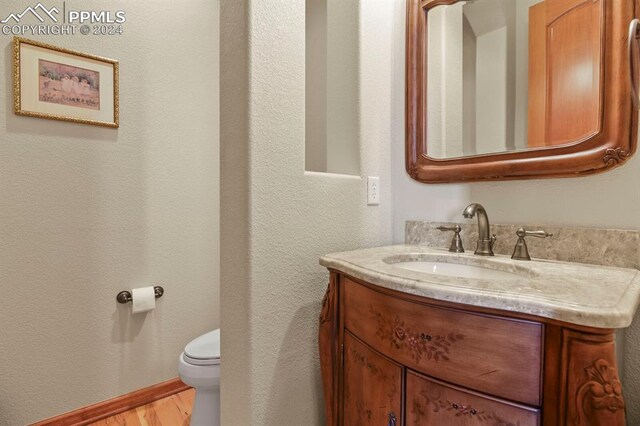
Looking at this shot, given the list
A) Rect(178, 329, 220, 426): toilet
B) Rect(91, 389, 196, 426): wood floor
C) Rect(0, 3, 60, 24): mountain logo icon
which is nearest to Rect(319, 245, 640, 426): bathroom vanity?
Rect(178, 329, 220, 426): toilet

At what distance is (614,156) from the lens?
93cm

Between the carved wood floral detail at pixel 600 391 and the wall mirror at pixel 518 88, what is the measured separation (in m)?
0.67

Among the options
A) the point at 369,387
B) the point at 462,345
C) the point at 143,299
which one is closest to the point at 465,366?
the point at 462,345

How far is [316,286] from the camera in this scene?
1.18 m

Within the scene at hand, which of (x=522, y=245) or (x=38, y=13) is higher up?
(x=38, y=13)

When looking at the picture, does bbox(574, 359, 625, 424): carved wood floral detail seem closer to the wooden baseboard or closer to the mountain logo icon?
the wooden baseboard

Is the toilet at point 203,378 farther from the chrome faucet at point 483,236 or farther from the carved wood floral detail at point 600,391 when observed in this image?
the carved wood floral detail at point 600,391

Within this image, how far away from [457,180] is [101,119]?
68.2 inches

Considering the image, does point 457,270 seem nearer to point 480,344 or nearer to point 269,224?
point 480,344

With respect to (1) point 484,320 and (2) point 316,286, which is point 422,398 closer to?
(1) point 484,320

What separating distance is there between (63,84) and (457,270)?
195cm

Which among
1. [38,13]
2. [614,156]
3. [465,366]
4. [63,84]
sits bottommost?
[465,366]

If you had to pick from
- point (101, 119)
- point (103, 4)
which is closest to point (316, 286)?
point (101, 119)

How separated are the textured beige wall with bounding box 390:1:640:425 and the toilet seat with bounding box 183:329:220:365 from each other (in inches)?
37.7
